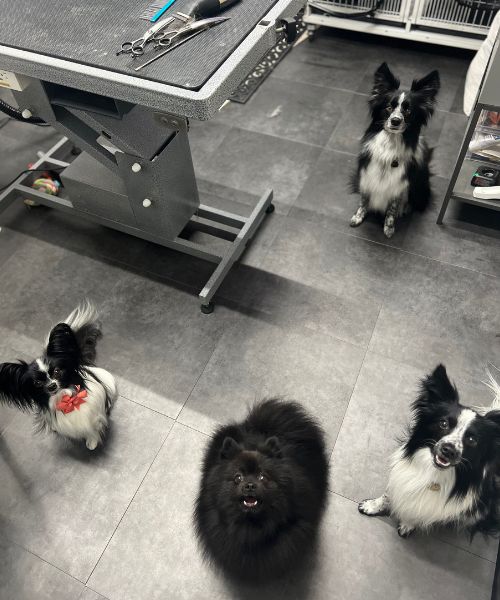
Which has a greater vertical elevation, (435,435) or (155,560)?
(435,435)

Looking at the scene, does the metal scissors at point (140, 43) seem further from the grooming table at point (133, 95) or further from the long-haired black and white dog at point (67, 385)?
the long-haired black and white dog at point (67, 385)

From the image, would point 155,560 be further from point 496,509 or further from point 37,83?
point 37,83

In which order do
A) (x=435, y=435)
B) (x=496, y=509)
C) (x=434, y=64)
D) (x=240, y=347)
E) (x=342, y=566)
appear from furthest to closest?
(x=434, y=64) < (x=240, y=347) < (x=342, y=566) < (x=496, y=509) < (x=435, y=435)

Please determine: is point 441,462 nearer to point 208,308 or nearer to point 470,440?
point 470,440

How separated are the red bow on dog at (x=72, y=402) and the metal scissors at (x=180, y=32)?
1268 mm

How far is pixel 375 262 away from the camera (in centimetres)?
272

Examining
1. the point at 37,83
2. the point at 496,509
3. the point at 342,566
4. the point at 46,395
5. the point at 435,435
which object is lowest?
the point at 342,566

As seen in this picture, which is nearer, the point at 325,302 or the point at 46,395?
the point at 46,395

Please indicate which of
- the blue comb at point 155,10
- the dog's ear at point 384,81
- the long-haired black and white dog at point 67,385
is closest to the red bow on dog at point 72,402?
the long-haired black and white dog at point 67,385

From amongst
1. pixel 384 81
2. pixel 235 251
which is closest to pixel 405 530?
pixel 235 251

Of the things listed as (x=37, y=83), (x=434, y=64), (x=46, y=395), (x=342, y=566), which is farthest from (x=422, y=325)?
(x=434, y=64)

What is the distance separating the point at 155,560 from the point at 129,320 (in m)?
1.13

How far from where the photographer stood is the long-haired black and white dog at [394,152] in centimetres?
226

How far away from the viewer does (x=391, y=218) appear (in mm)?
2770
